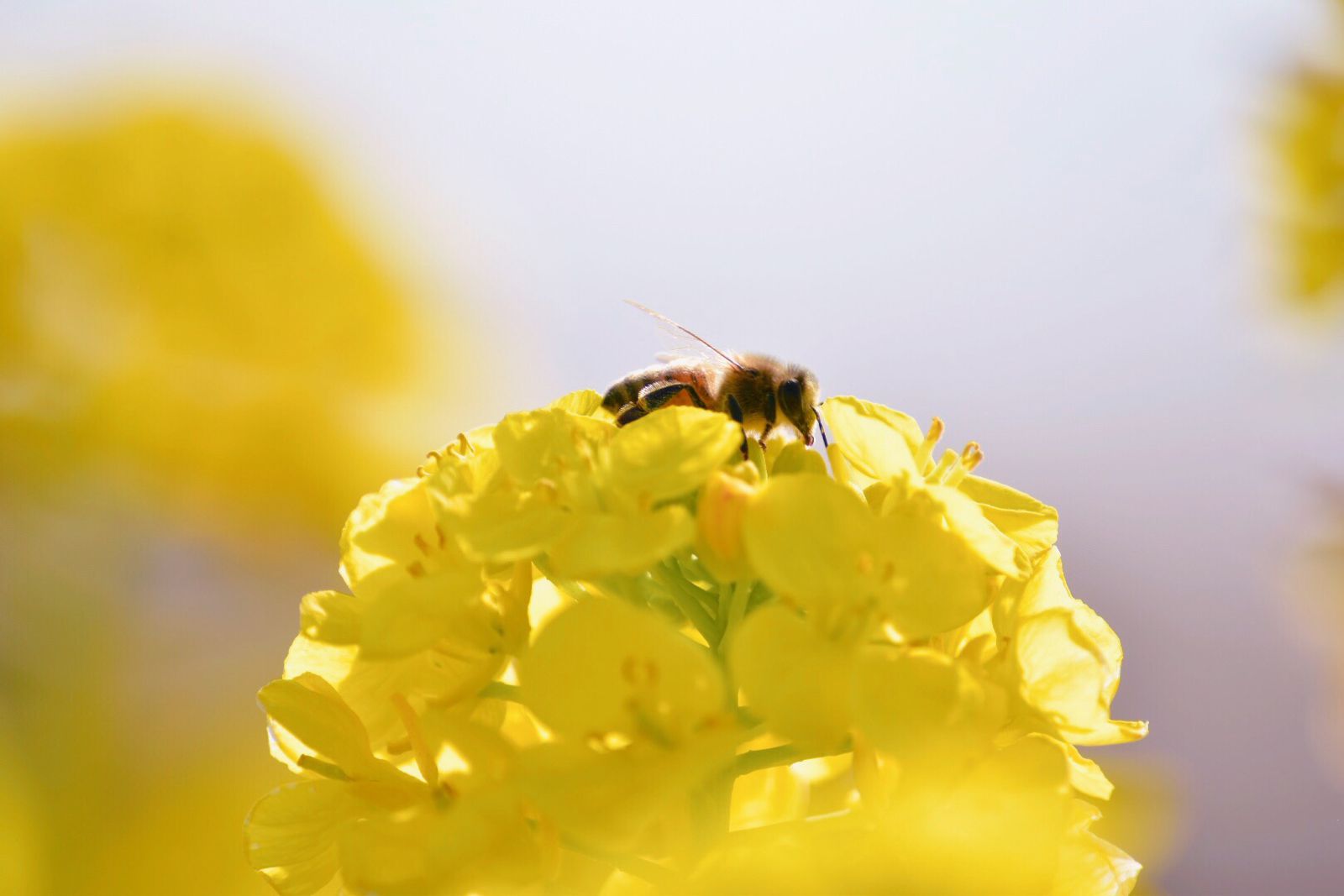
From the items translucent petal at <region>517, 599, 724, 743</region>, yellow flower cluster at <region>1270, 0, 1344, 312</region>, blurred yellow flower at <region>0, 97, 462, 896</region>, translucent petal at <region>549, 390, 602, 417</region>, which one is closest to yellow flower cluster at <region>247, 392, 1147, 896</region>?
translucent petal at <region>517, 599, 724, 743</region>

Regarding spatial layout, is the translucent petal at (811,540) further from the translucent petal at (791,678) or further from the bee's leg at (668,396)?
the bee's leg at (668,396)

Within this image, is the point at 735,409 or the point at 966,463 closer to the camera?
the point at 966,463

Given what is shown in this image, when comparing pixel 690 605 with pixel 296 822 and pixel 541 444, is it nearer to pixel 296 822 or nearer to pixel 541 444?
pixel 541 444

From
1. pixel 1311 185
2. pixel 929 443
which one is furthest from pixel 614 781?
pixel 1311 185

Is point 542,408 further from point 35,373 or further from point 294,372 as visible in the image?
point 294,372

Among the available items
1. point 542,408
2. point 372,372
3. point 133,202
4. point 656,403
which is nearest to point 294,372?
point 372,372

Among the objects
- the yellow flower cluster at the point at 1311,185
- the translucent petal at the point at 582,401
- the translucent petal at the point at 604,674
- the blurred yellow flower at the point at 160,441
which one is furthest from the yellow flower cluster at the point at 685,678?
the yellow flower cluster at the point at 1311,185
